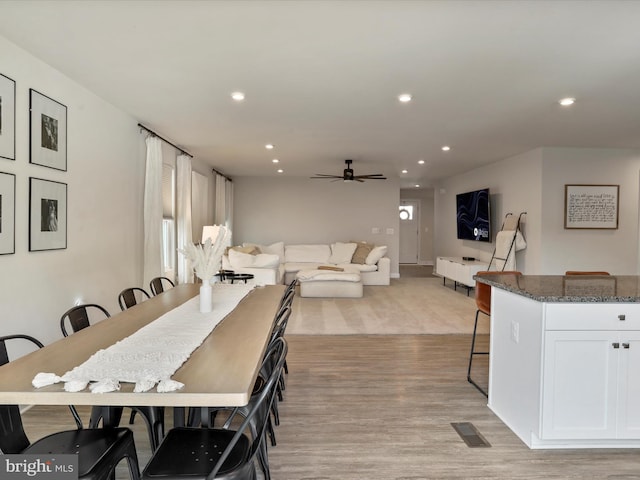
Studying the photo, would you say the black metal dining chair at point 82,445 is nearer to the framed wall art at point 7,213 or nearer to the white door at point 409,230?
the framed wall art at point 7,213

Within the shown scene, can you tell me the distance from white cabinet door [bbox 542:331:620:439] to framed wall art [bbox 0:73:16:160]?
3.62 meters

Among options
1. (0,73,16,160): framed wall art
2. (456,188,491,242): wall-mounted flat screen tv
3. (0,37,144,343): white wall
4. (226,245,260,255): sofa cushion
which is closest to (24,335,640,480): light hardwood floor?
(0,37,144,343): white wall

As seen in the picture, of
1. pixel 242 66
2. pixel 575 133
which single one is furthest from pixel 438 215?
pixel 242 66

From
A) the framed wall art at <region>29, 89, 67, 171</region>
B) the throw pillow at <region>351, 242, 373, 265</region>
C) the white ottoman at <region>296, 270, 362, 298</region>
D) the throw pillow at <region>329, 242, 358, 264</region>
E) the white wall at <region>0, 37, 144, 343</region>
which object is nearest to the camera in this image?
the white wall at <region>0, 37, 144, 343</region>

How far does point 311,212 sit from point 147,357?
27.7ft

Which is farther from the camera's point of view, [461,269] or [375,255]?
[375,255]

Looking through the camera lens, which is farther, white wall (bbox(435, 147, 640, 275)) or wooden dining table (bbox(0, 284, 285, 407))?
white wall (bbox(435, 147, 640, 275))

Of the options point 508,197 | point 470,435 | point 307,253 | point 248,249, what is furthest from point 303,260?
point 470,435

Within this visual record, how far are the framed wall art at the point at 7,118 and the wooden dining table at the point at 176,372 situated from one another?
4.66ft

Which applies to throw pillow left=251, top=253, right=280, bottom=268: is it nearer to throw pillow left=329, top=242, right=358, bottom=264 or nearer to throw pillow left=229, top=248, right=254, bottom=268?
throw pillow left=229, top=248, right=254, bottom=268

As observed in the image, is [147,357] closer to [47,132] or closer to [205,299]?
[205,299]

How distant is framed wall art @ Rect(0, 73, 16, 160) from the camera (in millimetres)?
2668

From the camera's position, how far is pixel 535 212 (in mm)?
6340

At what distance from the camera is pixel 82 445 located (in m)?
1.51
